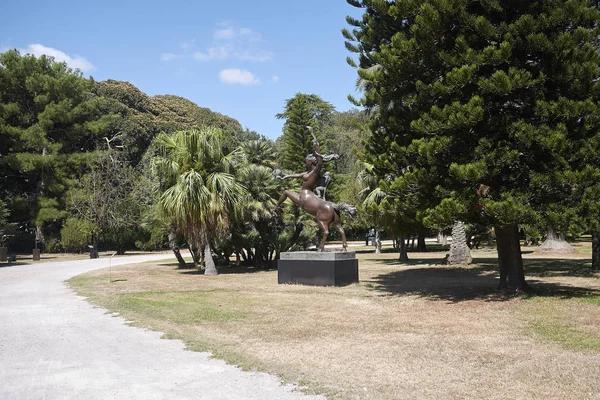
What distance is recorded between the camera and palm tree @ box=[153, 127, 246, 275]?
57.8 ft

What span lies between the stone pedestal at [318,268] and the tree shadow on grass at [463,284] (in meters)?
0.85

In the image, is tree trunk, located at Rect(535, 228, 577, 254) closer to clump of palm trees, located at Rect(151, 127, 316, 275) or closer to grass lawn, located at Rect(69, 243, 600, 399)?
clump of palm trees, located at Rect(151, 127, 316, 275)

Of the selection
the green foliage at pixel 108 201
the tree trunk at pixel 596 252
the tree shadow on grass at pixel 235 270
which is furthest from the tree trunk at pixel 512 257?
the green foliage at pixel 108 201

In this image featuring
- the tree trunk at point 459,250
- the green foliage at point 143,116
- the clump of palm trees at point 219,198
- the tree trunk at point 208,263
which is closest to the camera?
the clump of palm trees at point 219,198

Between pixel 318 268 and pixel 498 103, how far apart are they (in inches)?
259

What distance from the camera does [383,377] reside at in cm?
539

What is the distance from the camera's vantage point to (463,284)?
14.3 metres

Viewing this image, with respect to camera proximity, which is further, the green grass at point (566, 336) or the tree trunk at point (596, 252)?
the tree trunk at point (596, 252)

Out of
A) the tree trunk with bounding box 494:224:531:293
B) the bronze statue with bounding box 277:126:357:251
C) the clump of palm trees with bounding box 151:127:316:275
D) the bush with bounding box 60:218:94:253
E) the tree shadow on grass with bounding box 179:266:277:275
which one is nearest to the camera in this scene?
the tree trunk with bounding box 494:224:531:293

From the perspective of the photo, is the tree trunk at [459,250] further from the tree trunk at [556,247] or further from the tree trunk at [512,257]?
the tree trunk at [512,257]

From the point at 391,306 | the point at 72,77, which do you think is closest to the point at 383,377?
the point at 391,306

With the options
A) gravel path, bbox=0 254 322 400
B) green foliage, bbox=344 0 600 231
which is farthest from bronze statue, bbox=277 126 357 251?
gravel path, bbox=0 254 322 400

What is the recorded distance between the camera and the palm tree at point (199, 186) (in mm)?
17609

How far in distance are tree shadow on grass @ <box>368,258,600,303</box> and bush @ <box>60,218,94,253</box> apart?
77.7 ft
